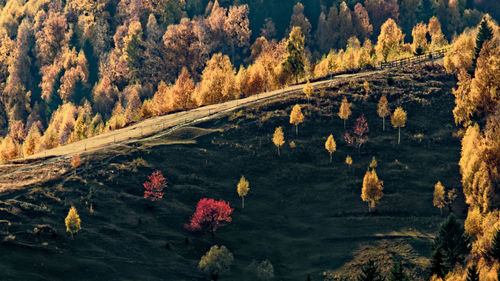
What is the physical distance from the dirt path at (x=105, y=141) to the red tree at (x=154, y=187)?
1655 cm

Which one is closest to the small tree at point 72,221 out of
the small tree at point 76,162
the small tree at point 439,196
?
the small tree at point 76,162

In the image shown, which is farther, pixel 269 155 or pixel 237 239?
pixel 269 155

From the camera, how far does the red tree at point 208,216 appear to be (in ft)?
352

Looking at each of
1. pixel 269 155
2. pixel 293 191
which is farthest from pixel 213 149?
pixel 293 191

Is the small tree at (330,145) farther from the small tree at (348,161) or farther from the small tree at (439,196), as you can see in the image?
the small tree at (439,196)

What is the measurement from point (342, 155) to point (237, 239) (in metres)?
35.2

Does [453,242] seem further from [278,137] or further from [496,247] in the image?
[278,137]

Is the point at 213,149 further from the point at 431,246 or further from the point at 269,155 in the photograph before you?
the point at 431,246

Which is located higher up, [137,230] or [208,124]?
[208,124]

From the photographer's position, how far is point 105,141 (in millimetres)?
141500

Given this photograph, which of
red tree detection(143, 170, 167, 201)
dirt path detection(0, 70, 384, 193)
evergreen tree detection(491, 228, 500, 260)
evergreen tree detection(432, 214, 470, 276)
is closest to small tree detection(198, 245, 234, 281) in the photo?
red tree detection(143, 170, 167, 201)

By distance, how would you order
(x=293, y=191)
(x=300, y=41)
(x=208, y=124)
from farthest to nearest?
1. (x=300, y=41)
2. (x=208, y=124)
3. (x=293, y=191)

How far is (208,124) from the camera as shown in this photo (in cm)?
14438

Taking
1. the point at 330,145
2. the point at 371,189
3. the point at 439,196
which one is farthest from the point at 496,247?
the point at 330,145
